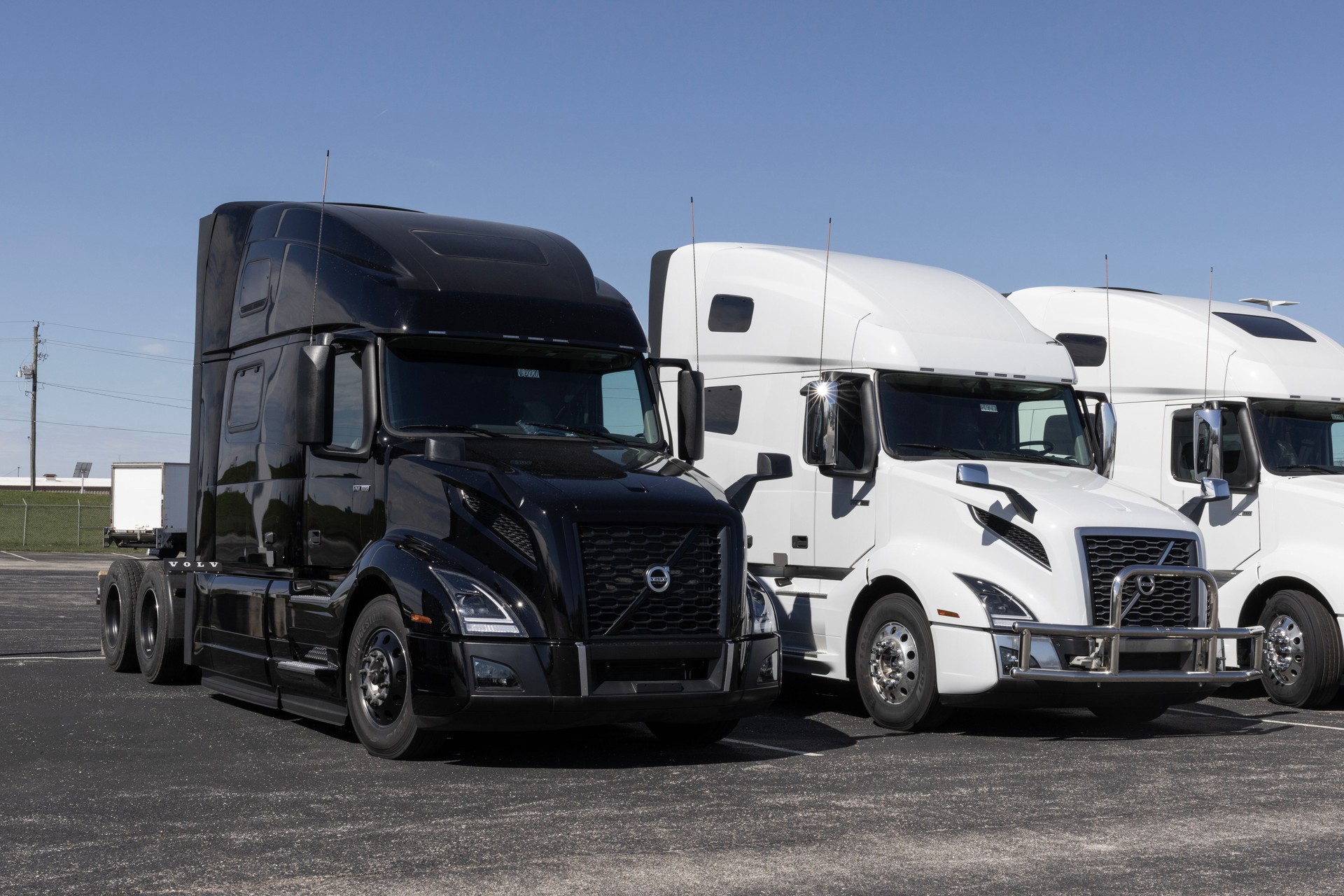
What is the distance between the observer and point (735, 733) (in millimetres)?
11594

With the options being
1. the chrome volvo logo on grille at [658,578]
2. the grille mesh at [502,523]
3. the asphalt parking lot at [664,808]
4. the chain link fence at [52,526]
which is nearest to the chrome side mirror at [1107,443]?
the asphalt parking lot at [664,808]

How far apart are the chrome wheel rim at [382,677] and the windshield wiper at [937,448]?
14.8ft

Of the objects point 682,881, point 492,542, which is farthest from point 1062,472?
point 682,881

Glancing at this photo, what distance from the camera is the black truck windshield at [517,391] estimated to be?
10.4 meters

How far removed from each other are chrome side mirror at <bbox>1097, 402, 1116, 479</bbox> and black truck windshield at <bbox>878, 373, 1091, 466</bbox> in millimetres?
116

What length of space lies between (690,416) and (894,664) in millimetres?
2418

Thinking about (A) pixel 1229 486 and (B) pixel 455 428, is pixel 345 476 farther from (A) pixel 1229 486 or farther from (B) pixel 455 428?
(A) pixel 1229 486

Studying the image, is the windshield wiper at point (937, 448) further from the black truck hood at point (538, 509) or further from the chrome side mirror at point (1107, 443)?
the black truck hood at point (538, 509)

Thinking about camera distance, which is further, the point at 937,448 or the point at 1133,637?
the point at 937,448

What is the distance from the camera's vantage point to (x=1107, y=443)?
1296cm

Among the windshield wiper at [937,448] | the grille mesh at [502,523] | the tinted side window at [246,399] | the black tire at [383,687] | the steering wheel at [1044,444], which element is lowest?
the black tire at [383,687]

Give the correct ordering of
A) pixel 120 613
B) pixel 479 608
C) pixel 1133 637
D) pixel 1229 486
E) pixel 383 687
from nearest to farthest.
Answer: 1. pixel 479 608
2. pixel 383 687
3. pixel 1133 637
4. pixel 1229 486
5. pixel 120 613

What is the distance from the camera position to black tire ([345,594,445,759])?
9500mm

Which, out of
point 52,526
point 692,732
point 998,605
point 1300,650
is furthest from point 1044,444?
point 52,526
